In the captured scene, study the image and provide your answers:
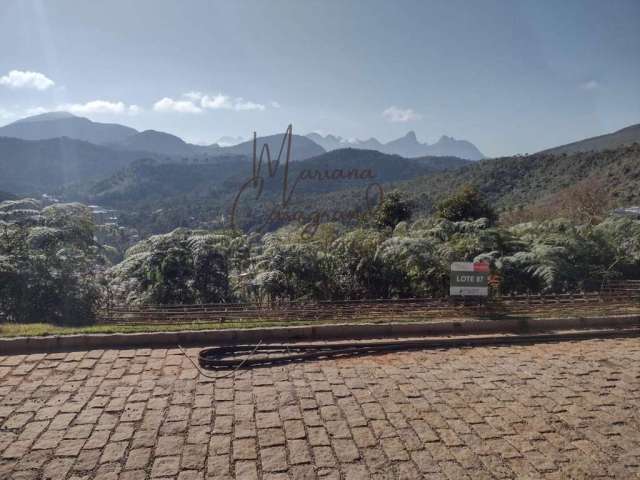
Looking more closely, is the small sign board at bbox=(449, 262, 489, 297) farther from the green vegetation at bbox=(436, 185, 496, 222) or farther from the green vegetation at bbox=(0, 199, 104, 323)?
the green vegetation at bbox=(436, 185, 496, 222)

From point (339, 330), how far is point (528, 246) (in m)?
4.96

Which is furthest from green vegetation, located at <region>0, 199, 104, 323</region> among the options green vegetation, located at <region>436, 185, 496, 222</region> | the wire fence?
green vegetation, located at <region>436, 185, 496, 222</region>

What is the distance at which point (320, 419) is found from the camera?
3.98 meters

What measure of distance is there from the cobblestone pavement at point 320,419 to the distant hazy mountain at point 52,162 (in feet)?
462

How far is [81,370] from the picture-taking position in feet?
15.8

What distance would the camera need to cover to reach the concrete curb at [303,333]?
5348 millimetres

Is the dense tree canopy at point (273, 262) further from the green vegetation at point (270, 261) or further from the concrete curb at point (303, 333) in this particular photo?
the concrete curb at point (303, 333)

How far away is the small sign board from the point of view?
7.07m

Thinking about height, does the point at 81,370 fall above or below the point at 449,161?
below

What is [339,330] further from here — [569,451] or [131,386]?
[569,451]

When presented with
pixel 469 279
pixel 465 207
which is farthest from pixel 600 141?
pixel 469 279

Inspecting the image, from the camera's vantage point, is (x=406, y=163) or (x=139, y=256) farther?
(x=406, y=163)

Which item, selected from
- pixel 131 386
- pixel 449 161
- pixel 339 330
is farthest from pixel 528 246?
pixel 449 161

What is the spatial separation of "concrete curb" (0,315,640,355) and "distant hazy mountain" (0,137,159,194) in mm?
139350
